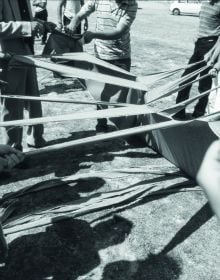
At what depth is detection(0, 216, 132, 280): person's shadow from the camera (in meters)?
2.34

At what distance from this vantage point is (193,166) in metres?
3.09

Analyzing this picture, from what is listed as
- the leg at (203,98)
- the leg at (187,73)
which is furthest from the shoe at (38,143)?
the leg at (203,98)

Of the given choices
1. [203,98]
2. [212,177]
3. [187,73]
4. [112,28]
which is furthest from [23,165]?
[212,177]

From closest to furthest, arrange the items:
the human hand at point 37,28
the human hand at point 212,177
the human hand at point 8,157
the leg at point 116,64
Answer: the human hand at point 212,177, the human hand at point 8,157, the human hand at point 37,28, the leg at point 116,64

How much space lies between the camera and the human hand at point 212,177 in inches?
31.6

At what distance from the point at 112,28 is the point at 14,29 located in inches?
41.5

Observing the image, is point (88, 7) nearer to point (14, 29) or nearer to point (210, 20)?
point (14, 29)

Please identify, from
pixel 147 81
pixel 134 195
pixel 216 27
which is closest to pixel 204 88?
pixel 216 27

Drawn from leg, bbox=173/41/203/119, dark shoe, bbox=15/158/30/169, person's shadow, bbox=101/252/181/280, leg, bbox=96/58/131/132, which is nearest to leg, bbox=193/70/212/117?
leg, bbox=173/41/203/119

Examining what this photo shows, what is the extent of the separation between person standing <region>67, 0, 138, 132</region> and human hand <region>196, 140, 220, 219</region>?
9.26 ft

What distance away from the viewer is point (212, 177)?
32.3 inches

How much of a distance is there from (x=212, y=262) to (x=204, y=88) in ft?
9.17

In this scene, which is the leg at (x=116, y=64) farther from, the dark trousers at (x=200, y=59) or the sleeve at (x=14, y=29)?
the sleeve at (x=14, y=29)

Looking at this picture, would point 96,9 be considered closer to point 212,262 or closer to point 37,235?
point 37,235
